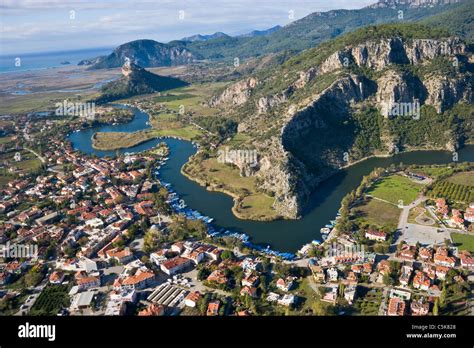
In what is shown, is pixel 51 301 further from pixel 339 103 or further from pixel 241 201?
pixel 339 103

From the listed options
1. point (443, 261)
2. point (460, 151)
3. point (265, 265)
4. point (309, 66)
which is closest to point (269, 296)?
point (265, 265)

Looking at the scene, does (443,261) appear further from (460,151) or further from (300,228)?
(460,151)

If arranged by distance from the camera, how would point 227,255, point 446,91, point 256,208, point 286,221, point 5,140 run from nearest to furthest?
point 227,255
point 286,221
point 256,208
point 446,91
point 5,140

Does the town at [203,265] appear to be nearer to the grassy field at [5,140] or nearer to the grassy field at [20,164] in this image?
the grassy field at [20,164]

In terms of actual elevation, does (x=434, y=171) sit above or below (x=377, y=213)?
above

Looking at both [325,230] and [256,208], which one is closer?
[325,230]

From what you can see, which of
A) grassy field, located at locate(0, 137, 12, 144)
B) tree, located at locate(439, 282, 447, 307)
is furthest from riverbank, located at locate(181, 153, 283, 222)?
grassy field, located at locate(0, 137, 12, 144)

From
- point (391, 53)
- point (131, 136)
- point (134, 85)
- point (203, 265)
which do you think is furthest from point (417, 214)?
point (134, 85)

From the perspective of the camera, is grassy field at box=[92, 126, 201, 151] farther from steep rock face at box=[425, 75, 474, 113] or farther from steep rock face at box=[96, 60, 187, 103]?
steep rock face at box=[96, 60, 187, 103]
